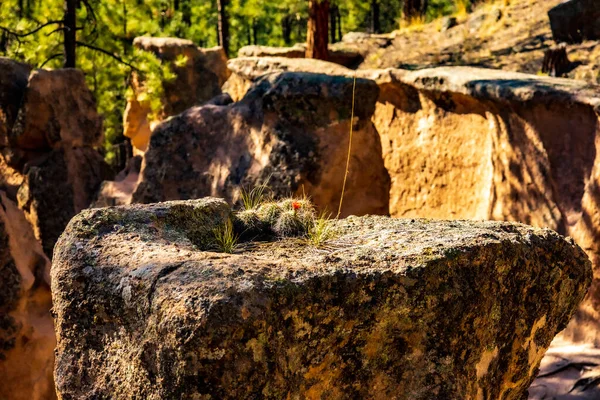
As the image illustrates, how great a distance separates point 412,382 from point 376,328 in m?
0.24

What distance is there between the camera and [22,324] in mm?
5461

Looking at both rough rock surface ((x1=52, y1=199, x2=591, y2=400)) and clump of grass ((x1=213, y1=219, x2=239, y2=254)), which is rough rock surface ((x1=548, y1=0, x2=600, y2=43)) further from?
clump of grass ((x1=213, y1=219, x2=239, y2=254))

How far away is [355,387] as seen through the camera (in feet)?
8.59

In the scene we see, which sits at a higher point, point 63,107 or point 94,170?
point 63,107

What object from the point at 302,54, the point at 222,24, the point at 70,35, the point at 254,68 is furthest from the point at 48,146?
the point at 222,24

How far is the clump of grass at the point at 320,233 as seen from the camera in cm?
317

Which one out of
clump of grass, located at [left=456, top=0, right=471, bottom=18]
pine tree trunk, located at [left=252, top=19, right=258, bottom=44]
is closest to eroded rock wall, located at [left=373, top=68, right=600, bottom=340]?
clump of grass, located at [left=456, top=0, right=471, bottom=18]

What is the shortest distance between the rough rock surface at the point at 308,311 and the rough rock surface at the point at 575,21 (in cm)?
855

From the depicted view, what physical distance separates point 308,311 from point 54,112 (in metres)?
7.33

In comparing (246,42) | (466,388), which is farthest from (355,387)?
(246,42)

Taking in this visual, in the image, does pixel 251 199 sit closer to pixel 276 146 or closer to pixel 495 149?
pixel 276 146

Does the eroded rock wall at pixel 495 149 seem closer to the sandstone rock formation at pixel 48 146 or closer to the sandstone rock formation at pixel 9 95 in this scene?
the sandstone rock formation at pixel 48 146

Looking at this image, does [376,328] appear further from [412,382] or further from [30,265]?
[30,265]

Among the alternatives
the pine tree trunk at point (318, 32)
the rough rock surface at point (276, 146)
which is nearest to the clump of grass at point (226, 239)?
the rough rock surface at point (276, 146)
